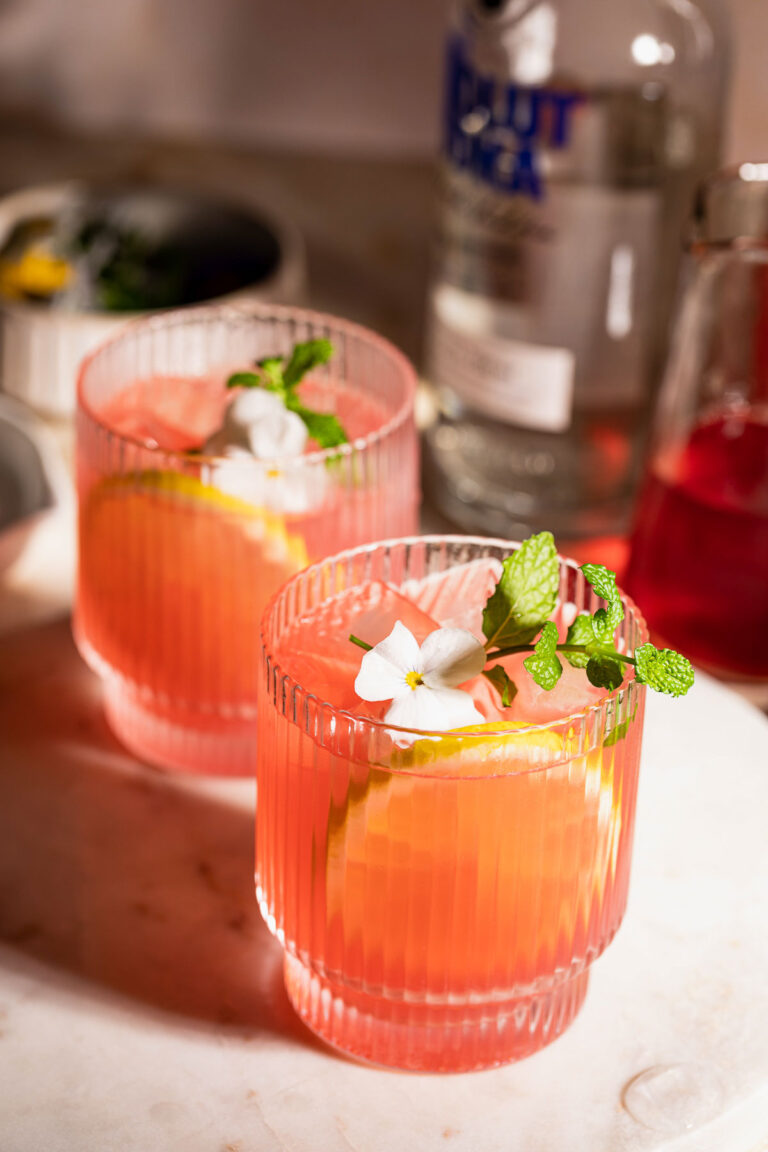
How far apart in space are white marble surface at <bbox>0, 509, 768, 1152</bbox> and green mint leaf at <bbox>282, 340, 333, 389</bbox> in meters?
0.21

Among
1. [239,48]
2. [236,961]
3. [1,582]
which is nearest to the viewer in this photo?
[236,961]

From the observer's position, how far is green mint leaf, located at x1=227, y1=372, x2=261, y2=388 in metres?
0.71

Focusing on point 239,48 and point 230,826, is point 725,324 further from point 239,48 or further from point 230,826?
point 239,48

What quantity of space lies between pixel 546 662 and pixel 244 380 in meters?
0.25

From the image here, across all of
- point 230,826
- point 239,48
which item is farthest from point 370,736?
point 239,48

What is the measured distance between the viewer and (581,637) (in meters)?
0.55

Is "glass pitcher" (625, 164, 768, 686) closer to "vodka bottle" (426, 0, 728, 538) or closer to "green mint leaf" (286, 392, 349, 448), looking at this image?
"vodka bottle" (426, 0, 728, 538)

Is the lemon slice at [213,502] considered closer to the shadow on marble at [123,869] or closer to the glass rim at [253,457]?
the glass rim at [253,457]

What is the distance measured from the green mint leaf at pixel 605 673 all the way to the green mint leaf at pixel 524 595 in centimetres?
3

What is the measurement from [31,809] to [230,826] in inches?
3.8

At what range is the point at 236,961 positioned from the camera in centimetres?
66

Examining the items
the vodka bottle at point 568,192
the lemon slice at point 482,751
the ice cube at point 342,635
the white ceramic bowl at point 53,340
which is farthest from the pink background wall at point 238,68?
the lemon slice at point 482,751

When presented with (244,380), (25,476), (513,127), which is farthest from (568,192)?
(25,476)

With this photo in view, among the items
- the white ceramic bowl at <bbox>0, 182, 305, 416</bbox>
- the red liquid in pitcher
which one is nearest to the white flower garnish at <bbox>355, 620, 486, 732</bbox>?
the red liquid in pitcher
